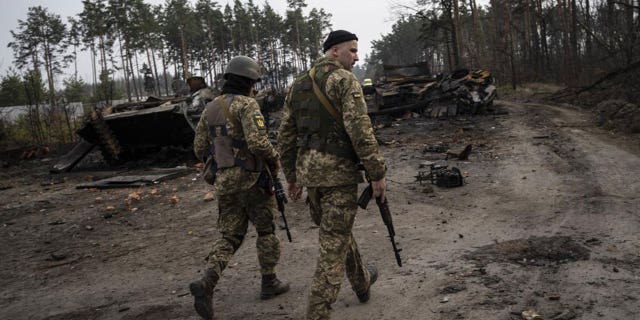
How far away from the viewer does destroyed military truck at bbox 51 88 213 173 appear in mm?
11297

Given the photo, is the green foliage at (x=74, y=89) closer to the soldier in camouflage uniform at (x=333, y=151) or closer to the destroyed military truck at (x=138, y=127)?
the destroyed military truck at (x=138, y=127)

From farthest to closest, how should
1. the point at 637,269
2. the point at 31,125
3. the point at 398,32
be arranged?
the point at 398,32
the point at 31,125
the point at 637,269

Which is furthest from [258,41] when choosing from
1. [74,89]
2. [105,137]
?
[105,137]

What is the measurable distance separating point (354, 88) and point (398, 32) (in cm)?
7893

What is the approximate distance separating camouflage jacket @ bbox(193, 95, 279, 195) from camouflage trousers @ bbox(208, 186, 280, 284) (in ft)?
0.21

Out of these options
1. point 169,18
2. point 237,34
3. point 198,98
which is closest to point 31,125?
point 198,98

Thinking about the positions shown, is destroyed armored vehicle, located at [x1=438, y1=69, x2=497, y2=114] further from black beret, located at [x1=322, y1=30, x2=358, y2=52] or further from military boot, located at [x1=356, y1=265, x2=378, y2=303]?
black beret, located at [x1=322, y1=30, x2=358, y2=52]

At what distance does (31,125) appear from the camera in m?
16.7

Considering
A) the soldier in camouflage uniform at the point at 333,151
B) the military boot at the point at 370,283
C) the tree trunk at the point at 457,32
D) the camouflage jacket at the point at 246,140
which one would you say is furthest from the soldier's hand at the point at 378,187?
the tree trunk at the point at 457,32

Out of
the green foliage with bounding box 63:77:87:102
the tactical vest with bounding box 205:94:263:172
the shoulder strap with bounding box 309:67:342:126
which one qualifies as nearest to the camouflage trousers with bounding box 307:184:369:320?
the shoulder strap with bounding box 309:67:342:126

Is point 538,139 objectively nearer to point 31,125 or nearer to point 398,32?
point 31,125

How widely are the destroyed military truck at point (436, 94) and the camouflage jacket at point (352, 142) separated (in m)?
13.6

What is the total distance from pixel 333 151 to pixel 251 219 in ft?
3.56

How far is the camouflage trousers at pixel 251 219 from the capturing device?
3643 millimetres
